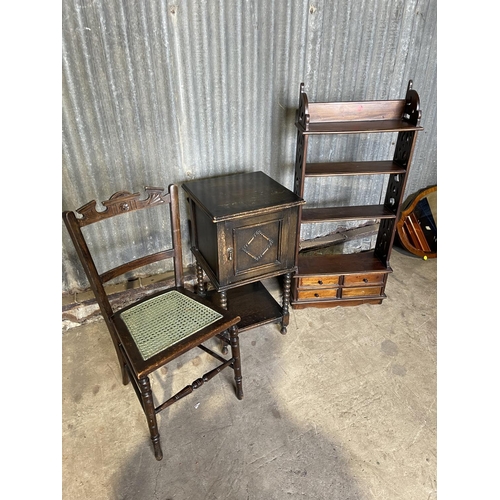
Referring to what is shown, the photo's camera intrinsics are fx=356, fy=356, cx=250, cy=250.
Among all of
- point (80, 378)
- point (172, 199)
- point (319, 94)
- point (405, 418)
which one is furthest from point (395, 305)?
point (80, 378)

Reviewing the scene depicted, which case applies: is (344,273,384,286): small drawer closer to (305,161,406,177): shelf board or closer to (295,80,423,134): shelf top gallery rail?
(305,161,406,177): shelf board

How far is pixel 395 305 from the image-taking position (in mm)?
2592

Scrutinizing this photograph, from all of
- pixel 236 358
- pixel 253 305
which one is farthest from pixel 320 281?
pixel 236 358

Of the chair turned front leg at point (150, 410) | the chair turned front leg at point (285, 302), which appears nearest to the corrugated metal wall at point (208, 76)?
the chair turned front leg at point (285, 302)

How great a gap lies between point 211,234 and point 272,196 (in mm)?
386

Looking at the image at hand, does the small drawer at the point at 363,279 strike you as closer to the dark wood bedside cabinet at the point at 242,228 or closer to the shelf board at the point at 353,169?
the dark wood bedside cabinet at the point at 242,228

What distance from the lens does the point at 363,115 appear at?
6.84 ft

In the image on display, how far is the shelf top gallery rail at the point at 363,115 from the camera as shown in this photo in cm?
197

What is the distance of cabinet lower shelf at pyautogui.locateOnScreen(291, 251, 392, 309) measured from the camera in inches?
96.2

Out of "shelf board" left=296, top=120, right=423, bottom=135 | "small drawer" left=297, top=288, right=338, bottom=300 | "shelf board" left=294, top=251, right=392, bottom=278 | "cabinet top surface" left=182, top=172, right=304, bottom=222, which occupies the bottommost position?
"small drawer" left=297, top=288, right=338, bottom=300

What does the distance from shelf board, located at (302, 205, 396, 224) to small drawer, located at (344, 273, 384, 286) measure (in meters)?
0.42

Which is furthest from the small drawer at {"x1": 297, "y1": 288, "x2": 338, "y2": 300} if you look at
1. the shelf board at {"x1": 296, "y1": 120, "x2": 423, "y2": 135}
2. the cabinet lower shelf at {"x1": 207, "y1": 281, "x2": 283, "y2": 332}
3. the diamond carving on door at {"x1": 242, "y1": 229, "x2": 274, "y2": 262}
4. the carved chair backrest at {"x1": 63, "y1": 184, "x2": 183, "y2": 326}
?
the shelf board at {"x1": 296, "y1": 120, "x2": 423, "y2": 135}

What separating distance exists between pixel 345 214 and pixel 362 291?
2.00 feet

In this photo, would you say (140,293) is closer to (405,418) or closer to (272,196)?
(272,196)
